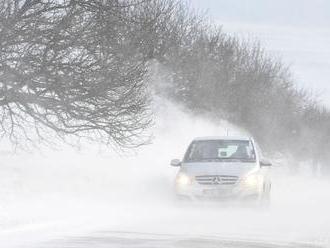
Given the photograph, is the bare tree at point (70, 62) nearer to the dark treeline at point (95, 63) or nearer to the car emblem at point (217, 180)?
the dark treeline at point (95, 63)

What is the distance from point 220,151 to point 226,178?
1440mm

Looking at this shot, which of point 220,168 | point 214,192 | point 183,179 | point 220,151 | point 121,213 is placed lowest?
point 121,213

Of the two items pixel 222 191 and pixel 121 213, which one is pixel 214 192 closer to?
pixel 222 191

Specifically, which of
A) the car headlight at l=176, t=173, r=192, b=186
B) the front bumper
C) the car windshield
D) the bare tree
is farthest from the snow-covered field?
the bare tree

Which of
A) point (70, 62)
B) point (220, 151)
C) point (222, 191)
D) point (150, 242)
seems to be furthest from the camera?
point (70, 62)

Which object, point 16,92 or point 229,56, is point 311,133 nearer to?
point 229,56

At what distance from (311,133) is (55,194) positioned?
48.2 meters

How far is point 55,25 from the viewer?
51.4ft

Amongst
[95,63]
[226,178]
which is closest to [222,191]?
[226,178]

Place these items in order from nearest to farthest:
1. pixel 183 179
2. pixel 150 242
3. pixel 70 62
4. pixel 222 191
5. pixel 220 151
Result: 1. pixel 150 242
2. pixel 222 191
3. pixel 183 179
4. pixel 220 151
5. pixel 70 62

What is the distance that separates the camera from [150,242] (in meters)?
10.2

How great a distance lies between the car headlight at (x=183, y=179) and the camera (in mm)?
14305

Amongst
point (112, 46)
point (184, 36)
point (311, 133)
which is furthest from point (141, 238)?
point (311, 133)

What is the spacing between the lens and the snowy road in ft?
32.2
